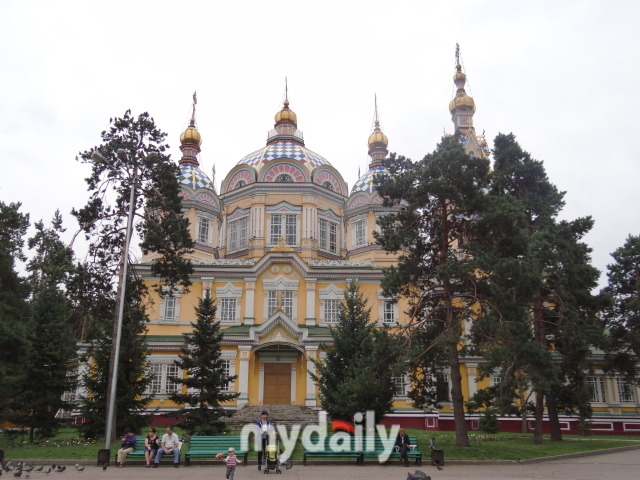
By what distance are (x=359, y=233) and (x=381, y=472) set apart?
83.1 ft

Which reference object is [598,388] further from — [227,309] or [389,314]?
[227,309]

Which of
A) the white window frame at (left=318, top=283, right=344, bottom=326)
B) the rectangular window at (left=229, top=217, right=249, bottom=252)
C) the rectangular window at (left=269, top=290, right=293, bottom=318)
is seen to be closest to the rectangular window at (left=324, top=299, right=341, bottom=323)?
the white window frame at (left=318, top=283, right=344, bottom=326)

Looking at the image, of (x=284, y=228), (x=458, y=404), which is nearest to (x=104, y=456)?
(x=458, y=404)

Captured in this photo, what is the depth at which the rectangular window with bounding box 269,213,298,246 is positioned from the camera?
38.0 meters

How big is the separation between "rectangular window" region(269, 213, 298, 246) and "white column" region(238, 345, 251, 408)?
30.7 ft

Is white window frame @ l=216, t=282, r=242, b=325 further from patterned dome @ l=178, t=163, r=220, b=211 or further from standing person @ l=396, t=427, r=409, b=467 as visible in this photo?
standing person @ l=396, t=427, r=409, b=467

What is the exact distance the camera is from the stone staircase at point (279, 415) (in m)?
25.5

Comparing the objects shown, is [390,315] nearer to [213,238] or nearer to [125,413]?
[213,238]

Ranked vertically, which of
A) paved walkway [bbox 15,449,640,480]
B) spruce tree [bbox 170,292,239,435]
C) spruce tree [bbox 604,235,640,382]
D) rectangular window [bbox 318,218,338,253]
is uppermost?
rectangular window [bbox 318,218,338,253]

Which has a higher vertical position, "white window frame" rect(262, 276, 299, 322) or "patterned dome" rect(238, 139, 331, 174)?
"patterned dome" rect(238, 139, 331, 174)

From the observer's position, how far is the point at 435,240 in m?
20.6

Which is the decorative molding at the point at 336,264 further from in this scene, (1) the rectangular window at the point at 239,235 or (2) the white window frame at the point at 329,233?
(1) the rectangular window at the point at 239,235

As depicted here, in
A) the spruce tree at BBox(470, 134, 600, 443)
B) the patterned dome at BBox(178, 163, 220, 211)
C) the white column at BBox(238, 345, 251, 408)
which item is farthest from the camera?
the patterned dome at BBox(178, 163, 220, 211)

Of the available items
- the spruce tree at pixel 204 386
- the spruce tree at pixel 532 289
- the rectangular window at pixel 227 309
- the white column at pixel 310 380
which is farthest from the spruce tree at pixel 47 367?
the spruce tree at pixel 532 289
